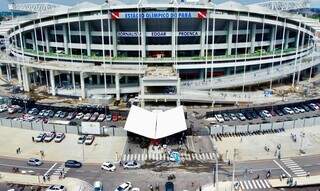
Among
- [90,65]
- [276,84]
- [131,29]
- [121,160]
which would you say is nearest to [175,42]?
[131,29]

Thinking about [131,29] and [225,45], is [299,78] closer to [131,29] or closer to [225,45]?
[225,45]

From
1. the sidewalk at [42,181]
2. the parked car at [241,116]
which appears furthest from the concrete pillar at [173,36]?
the sidewalk at [42,181]

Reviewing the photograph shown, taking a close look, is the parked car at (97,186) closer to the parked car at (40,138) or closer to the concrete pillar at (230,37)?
the parked car at (40,138)

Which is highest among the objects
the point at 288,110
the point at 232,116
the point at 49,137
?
the point at 288,110

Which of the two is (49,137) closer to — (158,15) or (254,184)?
(254,184)

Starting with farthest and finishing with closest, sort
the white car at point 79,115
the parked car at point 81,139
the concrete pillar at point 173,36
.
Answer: the concrete pillar at point 173,36 < the white car at point 79,115 < the parked car at point 81,139

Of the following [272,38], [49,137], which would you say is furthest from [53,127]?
[272,38]
